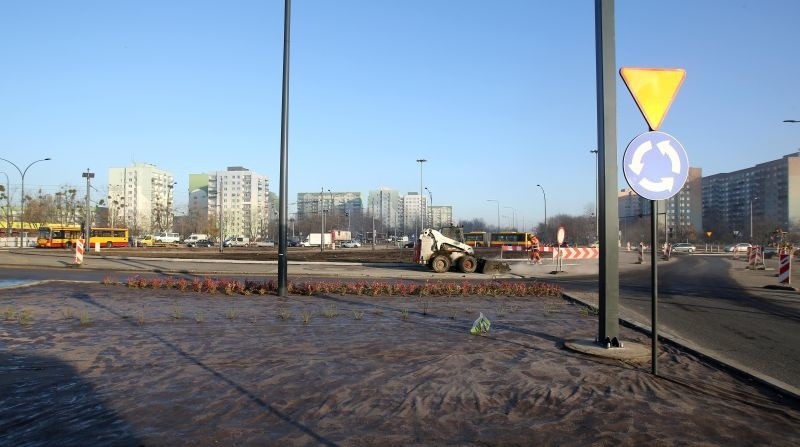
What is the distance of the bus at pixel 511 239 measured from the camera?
248ft

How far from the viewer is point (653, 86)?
6984mm

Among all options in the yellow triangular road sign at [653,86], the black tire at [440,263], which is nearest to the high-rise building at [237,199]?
the black tire at [440,263]

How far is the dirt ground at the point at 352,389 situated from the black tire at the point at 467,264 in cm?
1861

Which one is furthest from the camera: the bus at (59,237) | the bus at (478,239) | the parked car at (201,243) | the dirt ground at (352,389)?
the parked car at (201,243)

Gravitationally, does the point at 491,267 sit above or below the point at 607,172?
below

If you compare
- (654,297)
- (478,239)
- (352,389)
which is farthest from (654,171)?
(478,239)

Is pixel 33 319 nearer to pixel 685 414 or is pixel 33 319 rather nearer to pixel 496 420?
pixel 496 420

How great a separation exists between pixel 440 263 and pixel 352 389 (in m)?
23.4

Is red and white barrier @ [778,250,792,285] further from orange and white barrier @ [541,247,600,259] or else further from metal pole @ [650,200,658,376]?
metal pole @ [650,200,658,376]

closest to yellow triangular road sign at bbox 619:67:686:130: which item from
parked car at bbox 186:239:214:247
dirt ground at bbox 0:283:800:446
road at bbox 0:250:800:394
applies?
dirt ground at bbox 0:283:800:446

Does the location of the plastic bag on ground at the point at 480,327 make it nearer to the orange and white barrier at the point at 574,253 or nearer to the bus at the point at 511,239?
the orange and white barrier at the point at 574,253

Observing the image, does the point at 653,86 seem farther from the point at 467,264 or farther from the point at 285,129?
the point at 467,264

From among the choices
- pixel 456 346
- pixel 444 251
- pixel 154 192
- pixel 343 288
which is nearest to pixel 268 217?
pixel 154 192

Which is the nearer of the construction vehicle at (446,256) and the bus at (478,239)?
the construction vehicle at (446,256)
